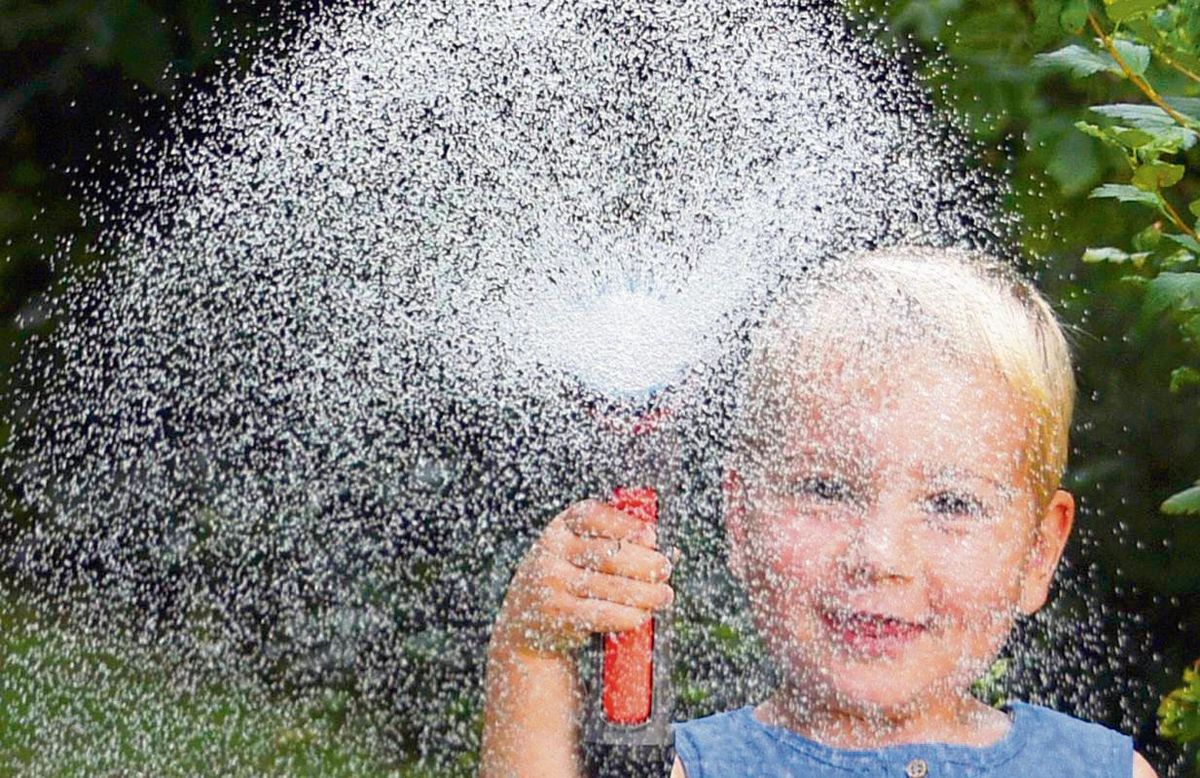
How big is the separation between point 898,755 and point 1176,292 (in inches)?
18.0

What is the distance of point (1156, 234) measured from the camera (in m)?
1.78

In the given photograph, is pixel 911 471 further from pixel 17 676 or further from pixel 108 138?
pixel 17 676

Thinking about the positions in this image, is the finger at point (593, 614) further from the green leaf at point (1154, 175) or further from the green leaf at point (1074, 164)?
the green leaf at point (1074, 164)

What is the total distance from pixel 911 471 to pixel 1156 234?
42 cm

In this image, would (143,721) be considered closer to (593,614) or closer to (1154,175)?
(593,614)

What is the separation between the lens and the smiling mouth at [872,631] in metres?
1.55

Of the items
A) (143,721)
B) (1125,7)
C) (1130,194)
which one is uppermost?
(1125,7)

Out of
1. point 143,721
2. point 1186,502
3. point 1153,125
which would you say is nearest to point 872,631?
point 1186,502

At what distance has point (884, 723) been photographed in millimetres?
1600

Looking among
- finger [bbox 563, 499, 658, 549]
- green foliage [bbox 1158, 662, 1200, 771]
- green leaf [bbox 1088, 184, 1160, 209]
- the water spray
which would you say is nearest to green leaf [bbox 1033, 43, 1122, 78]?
green leaf [bbox 1088, 184, 1160, 209]

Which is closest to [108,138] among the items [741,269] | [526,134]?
[526,134]

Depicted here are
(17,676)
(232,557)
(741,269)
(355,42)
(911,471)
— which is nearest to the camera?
(911,471)

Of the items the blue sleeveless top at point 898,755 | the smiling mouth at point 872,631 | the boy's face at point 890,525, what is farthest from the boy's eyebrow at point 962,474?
the blue sleeveless top at point 898,755

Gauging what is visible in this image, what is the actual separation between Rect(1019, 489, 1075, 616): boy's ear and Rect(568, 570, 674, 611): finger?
35 cm
